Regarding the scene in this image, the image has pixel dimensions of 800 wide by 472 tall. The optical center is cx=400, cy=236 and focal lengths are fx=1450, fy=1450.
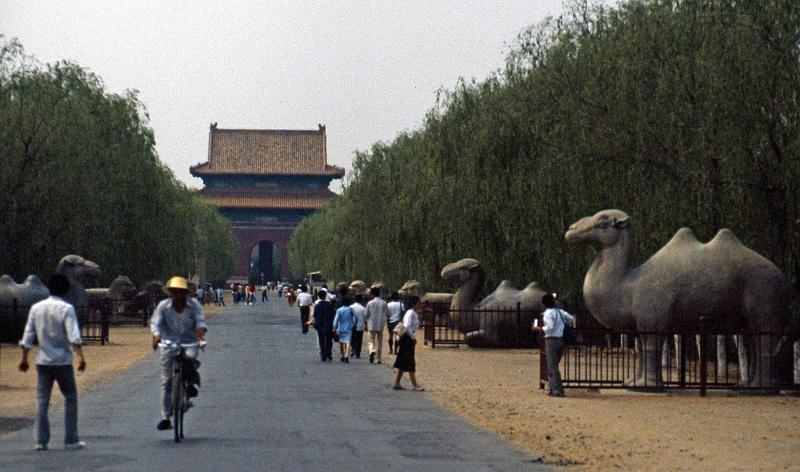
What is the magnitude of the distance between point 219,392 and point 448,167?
20602 mm

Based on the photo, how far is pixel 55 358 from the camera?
42.3ft

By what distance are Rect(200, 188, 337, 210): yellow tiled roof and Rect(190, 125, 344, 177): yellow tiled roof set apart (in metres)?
2.00

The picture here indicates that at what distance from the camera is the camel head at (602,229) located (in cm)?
2189

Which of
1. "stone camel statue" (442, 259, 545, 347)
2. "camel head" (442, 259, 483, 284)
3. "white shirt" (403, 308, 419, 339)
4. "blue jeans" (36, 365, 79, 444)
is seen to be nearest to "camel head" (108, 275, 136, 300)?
"stone camel statue" (442, 259, 545, 347)

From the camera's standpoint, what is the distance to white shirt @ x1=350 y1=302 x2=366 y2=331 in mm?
29344

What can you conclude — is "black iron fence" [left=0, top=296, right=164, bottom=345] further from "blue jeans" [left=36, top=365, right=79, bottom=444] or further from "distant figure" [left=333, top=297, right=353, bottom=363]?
Answer: "blue jeans" [left=36, top=365, right=79, bottom=444]

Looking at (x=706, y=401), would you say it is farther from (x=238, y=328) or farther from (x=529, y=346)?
(x=238, y=328)

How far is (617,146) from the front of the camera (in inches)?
1035

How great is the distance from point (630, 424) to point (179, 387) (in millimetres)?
5496

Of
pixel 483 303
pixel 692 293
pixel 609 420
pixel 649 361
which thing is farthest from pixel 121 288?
pixel 609 420

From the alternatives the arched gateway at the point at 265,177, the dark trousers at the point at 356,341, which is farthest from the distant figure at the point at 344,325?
the arched gateway at the point at 265,177

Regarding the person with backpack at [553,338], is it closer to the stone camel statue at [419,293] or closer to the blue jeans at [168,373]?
the blue jeans at [168,373]

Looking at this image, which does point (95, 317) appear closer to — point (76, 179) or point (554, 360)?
point (76, 179)

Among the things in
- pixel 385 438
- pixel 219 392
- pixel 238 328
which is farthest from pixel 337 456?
pixel 238 328
